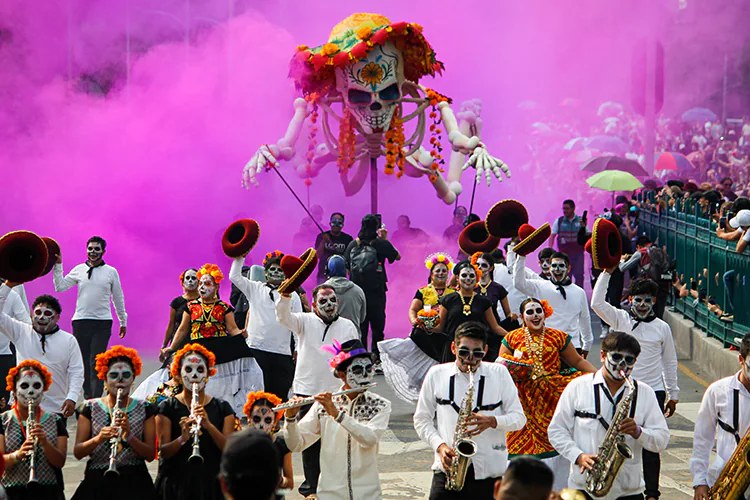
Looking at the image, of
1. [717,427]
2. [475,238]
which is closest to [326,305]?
[475,238]

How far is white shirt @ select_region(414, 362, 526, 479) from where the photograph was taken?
22.7ft

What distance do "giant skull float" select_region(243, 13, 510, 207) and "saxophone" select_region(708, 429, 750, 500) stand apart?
9.58 meters

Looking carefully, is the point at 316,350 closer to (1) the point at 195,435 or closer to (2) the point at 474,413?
(1) the point at 195,435

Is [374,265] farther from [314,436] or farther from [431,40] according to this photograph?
[431,40]

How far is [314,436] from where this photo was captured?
7.31 metres

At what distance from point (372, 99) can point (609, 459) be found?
1081 centimetres

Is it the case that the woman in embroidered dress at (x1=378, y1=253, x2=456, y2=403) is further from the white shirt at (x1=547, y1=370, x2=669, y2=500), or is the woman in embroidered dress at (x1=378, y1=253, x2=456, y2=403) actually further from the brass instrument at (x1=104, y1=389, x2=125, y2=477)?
the brass instrument at (x1=104, y1=389, x2=125, y2=477)

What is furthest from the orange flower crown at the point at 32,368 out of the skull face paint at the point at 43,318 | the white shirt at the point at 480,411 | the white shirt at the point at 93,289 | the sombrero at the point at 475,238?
the sombrero at the point at 475,238

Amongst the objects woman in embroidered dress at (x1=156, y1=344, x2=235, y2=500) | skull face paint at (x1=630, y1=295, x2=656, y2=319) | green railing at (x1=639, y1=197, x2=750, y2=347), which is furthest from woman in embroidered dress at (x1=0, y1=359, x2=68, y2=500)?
green railing at (x1=639, y1=197, x2=750, y2=347)

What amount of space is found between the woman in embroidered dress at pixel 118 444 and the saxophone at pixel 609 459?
2521 millimetres

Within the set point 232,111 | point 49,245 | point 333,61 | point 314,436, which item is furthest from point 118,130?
point 314,436

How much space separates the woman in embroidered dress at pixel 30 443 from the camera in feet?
22.7

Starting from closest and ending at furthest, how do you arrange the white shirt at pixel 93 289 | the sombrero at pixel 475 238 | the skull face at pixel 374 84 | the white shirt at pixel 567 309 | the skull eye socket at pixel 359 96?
the white shirt at pixel 567 309 < the sombrero at pixel 475 238 < the white shirt at pixel 93 289 < the skull face at pixel 374 84 < the skull eye socket at pixel 359 96

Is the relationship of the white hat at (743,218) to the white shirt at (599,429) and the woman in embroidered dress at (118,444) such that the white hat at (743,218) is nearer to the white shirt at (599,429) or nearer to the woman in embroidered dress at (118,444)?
the white shirt at (599,429)
